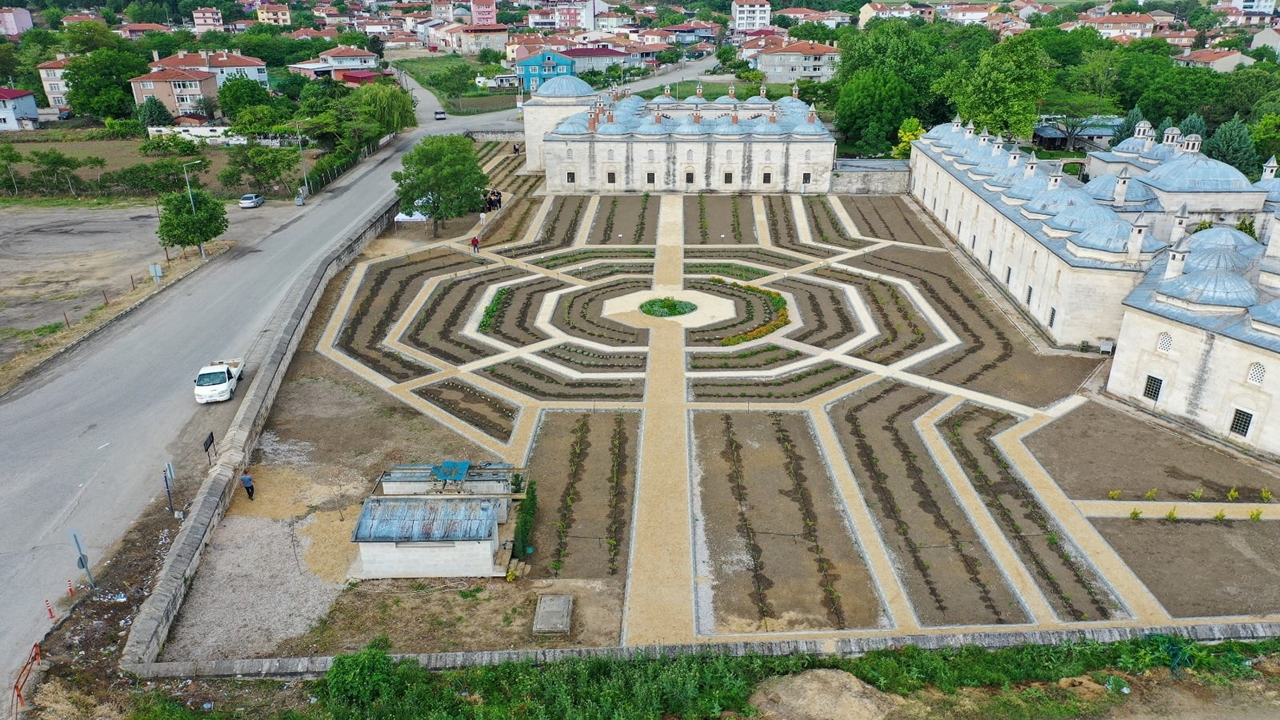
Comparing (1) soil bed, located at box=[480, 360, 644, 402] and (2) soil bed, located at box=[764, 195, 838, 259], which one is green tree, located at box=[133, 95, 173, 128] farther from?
(1) soil bed, located at box=[480, 360, 644, 402]

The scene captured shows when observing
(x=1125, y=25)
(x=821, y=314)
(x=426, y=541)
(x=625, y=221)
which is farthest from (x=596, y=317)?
(x=1125, y=25)

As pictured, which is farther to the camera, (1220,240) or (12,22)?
(12,22)

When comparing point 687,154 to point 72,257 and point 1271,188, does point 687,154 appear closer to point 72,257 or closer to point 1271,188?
point 1271,188

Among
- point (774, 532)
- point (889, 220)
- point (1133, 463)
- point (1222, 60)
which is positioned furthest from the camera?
point (1222, 60)

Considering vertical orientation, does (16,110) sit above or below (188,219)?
above

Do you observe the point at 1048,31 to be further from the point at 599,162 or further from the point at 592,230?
the point at 592,230

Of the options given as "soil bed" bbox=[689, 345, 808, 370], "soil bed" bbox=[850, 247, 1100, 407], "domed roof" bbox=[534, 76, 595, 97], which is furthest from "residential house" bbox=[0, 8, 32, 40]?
"soil bed" bbox=[850, 247, 1100, 407]
